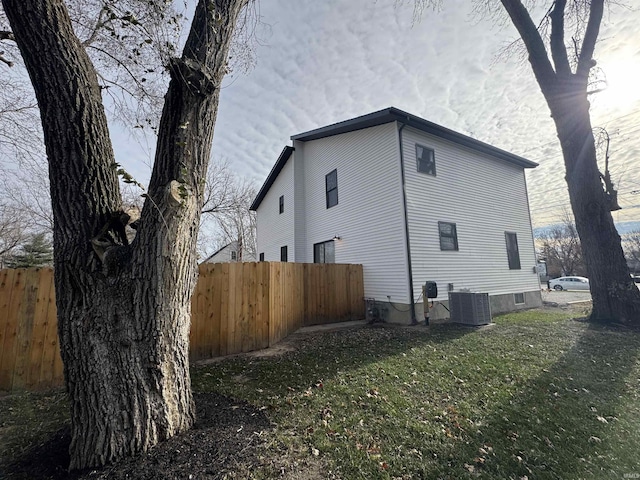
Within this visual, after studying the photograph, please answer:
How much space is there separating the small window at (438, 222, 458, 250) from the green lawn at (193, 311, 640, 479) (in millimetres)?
3731

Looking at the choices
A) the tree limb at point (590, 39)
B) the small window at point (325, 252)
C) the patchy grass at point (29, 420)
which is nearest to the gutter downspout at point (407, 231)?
the small window at point (325, 252)

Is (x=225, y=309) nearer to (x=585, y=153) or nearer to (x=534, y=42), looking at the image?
(x=585, y=153)

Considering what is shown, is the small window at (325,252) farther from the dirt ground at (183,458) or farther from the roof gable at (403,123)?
the dirt ground at (183,458)

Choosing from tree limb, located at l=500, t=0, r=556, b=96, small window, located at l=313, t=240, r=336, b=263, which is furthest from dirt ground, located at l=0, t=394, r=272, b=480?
tree limb, located at l=500, t=0, r=556, b=96

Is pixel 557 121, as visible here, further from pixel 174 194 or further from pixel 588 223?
pixel 174 194

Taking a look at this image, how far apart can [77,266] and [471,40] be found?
9.54 m

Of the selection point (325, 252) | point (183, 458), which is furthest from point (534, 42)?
point (183, 458)

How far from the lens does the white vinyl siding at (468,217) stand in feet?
27.9

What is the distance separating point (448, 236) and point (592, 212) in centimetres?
356

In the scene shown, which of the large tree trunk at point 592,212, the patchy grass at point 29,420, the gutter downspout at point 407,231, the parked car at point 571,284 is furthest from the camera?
the parked car at point 571,284

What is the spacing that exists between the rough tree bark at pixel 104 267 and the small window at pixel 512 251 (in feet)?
39.7

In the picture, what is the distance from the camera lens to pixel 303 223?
12.6m

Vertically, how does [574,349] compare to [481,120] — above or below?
below

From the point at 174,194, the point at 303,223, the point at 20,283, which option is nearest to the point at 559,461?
the point at 174,194
